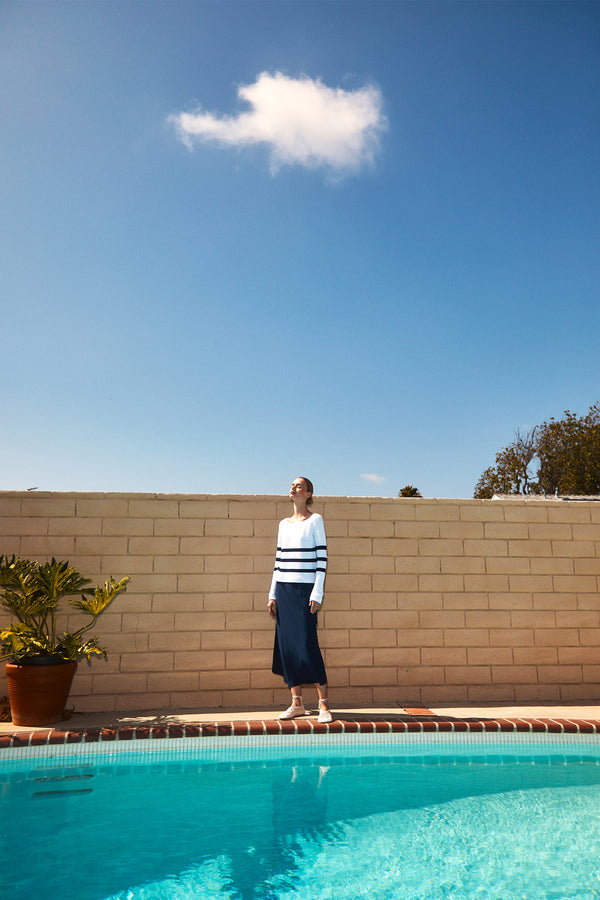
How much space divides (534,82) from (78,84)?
5.07 meters

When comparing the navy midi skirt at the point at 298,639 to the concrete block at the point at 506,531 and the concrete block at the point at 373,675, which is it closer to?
the concrete block at the point at 373,675

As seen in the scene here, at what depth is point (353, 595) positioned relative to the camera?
509 centimetres

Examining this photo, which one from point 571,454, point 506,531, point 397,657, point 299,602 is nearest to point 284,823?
point 299,602

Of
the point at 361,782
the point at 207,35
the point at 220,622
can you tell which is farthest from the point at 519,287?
the point at 361,782

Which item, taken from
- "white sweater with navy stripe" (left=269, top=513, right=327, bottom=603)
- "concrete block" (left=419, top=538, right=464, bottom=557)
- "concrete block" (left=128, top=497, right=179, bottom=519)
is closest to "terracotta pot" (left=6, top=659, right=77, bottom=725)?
"concrete block" (left=128, top=497, right=179, bottom=519)

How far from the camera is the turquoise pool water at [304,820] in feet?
7.70

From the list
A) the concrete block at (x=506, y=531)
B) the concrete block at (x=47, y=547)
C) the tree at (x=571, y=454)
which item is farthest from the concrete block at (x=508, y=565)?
the tree at (x=571, y=454)

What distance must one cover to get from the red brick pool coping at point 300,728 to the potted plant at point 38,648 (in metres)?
0.18

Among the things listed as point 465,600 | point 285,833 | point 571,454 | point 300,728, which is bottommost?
point 285,833

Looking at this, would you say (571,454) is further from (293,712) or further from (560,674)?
(293,712)

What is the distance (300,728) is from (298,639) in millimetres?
620

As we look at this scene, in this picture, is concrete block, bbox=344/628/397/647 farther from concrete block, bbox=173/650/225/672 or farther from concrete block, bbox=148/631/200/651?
concrete block, bbox=148/631/200/651

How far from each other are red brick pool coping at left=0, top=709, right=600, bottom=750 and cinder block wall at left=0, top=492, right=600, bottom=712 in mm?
758

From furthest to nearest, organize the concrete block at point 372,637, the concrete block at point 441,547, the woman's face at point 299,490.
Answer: the concrete block at point 441,547
the concrete block at point 372,637
the woman's face at point 299,490
